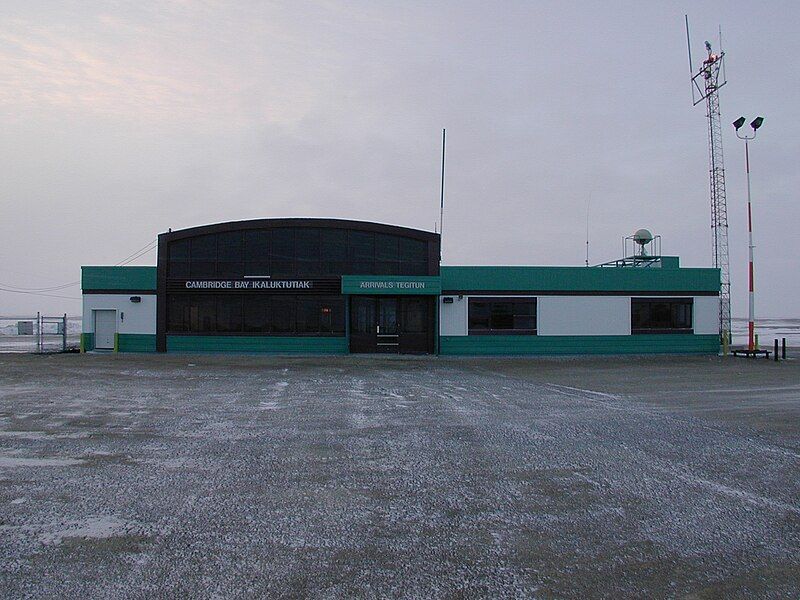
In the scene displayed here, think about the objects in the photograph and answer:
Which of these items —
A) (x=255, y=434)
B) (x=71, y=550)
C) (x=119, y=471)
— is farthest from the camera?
(x=255, y=434)

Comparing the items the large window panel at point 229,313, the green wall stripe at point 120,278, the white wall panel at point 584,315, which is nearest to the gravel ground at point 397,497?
the large window panel at point 229,313

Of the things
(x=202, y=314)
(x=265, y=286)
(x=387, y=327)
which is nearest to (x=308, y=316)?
(x=265, y=286)

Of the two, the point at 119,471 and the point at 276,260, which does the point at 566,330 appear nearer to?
the point at 276,260

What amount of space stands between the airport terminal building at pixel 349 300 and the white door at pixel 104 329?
6 cm

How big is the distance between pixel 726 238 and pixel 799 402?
22403 millimetres

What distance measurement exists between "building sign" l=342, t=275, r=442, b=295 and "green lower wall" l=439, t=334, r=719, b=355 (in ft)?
8.36

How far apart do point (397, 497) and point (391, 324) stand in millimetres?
22584

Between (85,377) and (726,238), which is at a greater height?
(726,238)

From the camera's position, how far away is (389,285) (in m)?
27.6

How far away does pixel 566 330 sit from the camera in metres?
29.0

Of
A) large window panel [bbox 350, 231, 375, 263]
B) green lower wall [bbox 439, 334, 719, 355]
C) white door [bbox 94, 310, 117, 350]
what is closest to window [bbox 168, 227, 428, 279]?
large window panel [bbox 350, 231, 375, 263]

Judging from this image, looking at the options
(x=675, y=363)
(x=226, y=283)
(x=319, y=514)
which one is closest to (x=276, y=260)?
(x=226, y=283)

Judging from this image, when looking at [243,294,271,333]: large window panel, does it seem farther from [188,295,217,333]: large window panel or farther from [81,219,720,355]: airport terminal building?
[188,295,217,333]: large window panel

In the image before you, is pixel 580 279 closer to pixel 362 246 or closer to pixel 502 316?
pixel 502 316
